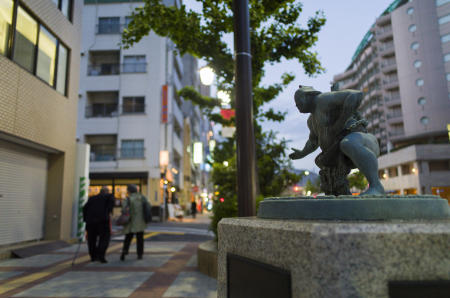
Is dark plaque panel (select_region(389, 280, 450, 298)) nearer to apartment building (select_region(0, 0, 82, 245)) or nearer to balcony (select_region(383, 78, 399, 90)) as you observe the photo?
apartment building (select_region(0, 0, 82, 245))

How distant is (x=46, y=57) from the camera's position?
1045cm

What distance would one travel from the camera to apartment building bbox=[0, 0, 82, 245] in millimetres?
8531

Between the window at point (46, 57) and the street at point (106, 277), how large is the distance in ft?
18.0

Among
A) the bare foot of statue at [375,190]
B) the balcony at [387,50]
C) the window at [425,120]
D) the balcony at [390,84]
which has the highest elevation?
the balcony at [387,50]

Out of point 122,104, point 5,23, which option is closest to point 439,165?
point 122,104

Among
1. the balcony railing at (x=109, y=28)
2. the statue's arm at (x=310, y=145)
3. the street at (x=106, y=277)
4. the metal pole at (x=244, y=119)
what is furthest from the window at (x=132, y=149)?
the statue's arm at (x=310, y=145)

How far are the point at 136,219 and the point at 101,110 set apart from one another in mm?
23911

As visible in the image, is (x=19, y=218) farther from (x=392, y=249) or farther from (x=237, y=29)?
(x=392, y=249)

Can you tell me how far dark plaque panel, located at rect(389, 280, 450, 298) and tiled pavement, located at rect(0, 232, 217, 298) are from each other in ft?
11.7

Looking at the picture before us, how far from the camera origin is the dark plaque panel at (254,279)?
6.22ft

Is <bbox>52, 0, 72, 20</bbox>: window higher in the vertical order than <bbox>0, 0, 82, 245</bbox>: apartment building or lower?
higher

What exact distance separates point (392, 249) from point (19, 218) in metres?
10.3

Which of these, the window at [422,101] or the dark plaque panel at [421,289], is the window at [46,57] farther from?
the window at [422,101]

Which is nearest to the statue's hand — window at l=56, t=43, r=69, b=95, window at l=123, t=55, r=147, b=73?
window at l=56, t=43, r=69, b=95
